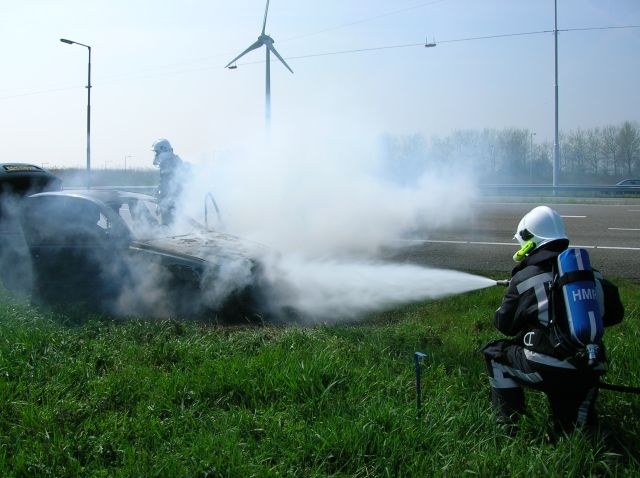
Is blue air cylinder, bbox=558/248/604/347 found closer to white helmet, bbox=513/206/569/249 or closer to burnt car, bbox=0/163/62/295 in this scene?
white helmet, bbox=513/206/569/249

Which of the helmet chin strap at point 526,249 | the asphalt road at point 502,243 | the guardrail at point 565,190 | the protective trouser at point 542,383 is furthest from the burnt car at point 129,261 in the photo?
the guardrail at point 565,190

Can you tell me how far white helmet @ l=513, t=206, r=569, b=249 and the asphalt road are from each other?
5299mm

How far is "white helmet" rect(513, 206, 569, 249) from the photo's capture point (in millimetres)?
3572

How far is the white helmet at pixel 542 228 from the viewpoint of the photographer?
357 centimetres

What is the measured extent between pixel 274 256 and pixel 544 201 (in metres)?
19.3

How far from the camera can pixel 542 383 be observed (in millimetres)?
3348

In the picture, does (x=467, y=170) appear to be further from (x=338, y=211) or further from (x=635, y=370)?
(x=635, y=370)

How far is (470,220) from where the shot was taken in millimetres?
15984

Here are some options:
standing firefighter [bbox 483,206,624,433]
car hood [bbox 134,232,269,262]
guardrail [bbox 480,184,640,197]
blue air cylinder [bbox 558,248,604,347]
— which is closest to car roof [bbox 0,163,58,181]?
car hood [bbox 134,232,269,262]

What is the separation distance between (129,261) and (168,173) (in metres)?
2.53

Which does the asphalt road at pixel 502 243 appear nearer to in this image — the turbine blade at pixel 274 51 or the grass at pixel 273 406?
the grass at pixel 273 406

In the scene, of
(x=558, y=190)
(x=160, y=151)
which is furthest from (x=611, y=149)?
(x=160, y=151)

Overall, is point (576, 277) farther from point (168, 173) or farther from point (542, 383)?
point (168, 173)

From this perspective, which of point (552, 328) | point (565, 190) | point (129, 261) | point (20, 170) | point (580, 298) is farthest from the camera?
point (565, 190)
